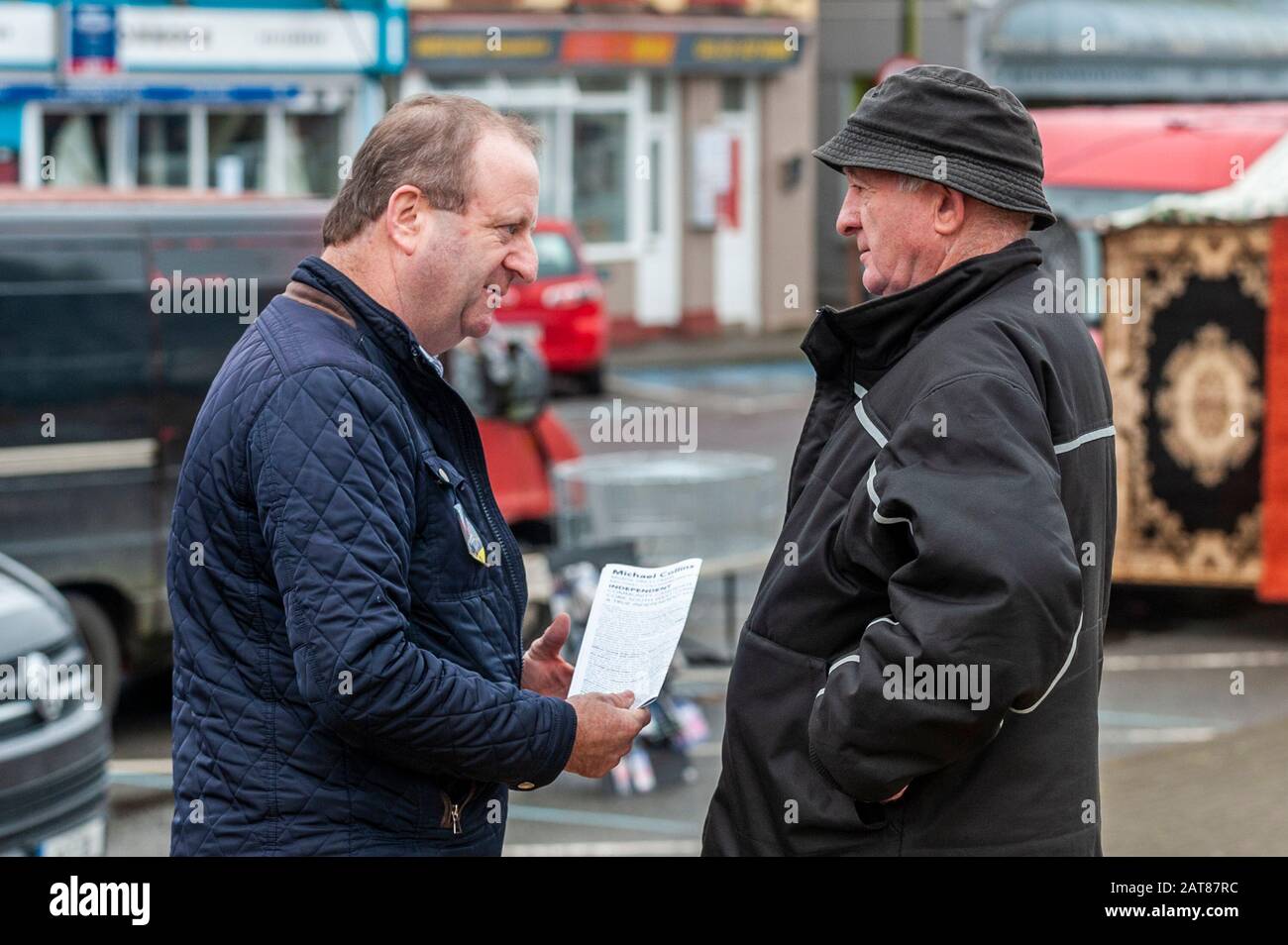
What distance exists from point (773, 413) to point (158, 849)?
44.4 ft

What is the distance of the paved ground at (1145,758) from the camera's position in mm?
6395

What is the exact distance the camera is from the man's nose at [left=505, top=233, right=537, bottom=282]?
2.74 m

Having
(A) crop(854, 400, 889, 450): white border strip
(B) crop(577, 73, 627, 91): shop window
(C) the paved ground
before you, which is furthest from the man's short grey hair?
(B) crop(577, 73, 627, 91): shop window

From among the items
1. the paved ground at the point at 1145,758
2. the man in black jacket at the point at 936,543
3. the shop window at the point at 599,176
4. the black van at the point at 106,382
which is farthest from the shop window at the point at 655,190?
the man in black jacket at the point at 936,543

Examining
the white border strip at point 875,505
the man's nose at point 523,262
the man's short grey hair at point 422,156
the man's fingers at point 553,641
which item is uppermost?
the man's short grey hair at point 422,156

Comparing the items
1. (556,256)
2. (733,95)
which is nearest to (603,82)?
(733,95)

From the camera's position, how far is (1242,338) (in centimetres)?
967

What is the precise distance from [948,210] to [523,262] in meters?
0.67

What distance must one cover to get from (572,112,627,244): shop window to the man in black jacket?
2373cm

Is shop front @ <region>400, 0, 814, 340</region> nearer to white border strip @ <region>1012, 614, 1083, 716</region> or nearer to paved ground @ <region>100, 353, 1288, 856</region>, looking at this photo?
paved ground @ <region>100, 353, 1288, 856</region>

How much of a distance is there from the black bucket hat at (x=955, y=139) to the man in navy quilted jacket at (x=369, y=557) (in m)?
0.55

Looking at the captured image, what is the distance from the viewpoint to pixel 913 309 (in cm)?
280

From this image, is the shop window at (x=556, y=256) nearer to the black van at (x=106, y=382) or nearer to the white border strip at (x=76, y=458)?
the black van at (x=106, y=382)
